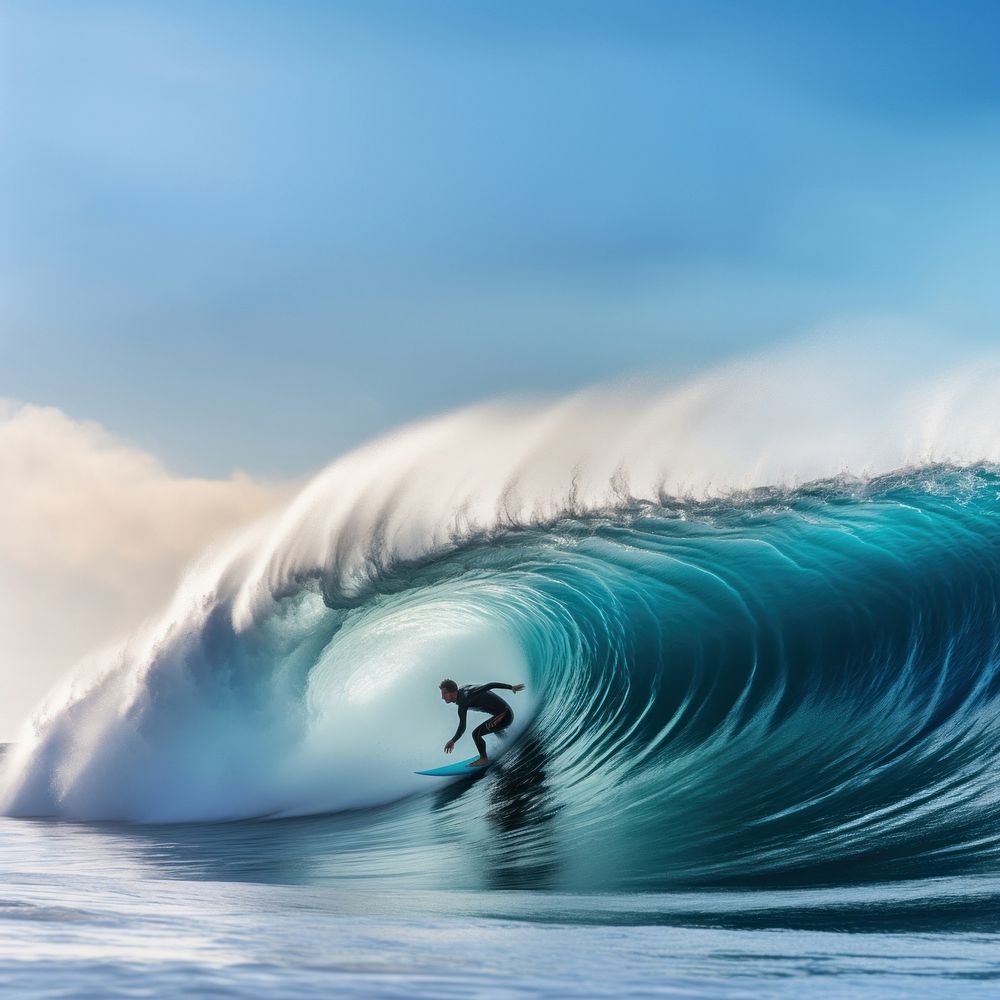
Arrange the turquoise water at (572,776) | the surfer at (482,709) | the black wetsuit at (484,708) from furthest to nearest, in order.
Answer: the black wetsuit at (484,708), the surfer at (482,709), the turquoise water at (572,776)

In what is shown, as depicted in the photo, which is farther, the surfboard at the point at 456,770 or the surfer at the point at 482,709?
the surfboard at the point at 456,770

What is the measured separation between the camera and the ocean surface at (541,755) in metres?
2.75

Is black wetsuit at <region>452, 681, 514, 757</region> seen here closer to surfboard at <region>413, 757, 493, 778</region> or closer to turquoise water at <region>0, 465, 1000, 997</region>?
surfboard at <region>413, 757, 493, 778</region>

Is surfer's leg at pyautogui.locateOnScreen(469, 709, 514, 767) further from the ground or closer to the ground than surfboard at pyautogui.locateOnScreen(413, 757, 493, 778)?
further from the ground

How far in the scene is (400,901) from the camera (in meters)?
4.47

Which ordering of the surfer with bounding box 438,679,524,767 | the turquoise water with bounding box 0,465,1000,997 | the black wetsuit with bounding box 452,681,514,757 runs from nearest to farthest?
the turquoise water with bounding box 0,465,1000,997 < the surfer with bounding box 438,679,524,767 < the black wetsuit with bounding box 452,681,514,757

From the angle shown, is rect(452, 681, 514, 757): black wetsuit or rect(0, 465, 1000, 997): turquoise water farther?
rect(452, 681, 514, 757): black wetsuit

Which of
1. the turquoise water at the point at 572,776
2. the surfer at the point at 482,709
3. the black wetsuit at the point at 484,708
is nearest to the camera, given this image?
the turquoise water at the point at 572,776

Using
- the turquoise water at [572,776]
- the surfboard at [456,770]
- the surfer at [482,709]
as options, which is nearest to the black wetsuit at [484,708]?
the surfer at [482,709]

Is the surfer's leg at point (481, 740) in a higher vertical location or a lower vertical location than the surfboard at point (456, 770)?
higher

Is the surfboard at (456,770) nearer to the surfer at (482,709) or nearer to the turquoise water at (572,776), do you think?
the surfer at (482,709)

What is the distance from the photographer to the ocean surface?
9.02ft

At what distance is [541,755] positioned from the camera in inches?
405

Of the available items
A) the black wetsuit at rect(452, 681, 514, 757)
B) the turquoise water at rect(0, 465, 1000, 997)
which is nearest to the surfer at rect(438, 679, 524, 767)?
the black wetsuit at rect(452, 681, 514, 757)
